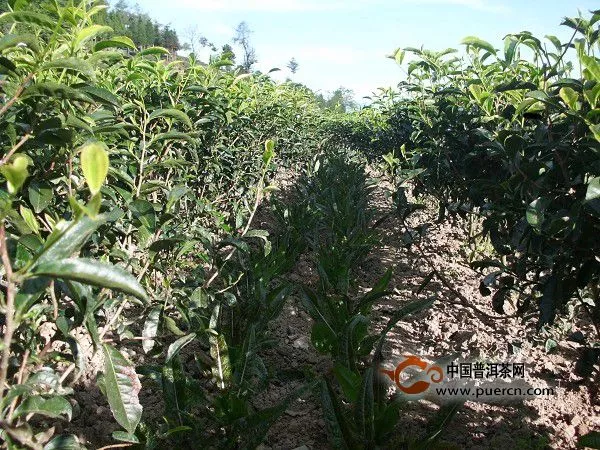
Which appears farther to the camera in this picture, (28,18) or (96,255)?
(96,255)

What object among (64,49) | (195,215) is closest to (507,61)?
(64,49)

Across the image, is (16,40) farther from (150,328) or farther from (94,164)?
(150,328)

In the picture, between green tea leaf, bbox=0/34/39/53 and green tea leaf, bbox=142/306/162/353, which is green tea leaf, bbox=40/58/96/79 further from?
green tea leaf, bbox=142/306/162/353

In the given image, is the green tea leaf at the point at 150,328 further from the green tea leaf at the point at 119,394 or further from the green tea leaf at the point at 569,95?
the green tea leaf at the point at 569,95

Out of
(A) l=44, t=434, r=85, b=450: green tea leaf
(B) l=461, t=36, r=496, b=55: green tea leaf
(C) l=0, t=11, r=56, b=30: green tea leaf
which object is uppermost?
(B) l=461, t=36, r=496, b=55: green tea leaf

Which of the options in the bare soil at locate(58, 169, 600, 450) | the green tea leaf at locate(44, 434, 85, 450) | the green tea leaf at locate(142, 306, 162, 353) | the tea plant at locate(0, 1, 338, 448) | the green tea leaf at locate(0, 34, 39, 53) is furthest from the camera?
the bare soil at locate(58, 169, 600, 450)

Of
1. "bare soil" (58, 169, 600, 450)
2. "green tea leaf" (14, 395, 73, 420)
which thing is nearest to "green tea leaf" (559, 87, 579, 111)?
"bare soil" (58, 169, 600, 450)

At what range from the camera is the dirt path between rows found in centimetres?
213

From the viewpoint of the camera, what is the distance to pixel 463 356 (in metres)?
2.77

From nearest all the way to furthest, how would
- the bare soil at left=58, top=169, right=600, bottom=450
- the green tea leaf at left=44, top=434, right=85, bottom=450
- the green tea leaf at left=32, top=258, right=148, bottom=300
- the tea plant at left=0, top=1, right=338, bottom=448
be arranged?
1. the green tea leaf at left=32, top=258, right=148, bottom=300
2. the tea plant at left=0, top=1, right=338, bottom=448
3. the green tea leaf at left=44, top=434, right=85, bottom=450
4. the bare soil at left=58, top=169, right=600, bottom=450

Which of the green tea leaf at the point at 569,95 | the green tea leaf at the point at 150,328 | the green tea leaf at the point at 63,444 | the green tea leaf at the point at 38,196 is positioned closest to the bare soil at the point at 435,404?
the green tea leaf at the point at 150,328

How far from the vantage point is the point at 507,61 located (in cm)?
183

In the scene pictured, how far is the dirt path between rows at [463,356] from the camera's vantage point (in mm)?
2131

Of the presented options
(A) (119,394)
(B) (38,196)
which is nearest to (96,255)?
(B) (38,196)
